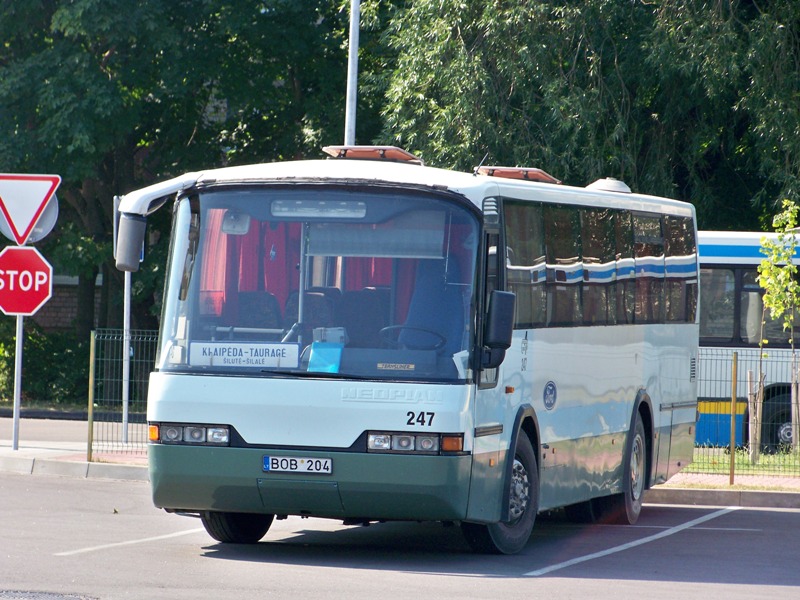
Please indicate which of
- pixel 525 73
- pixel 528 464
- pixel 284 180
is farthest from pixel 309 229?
pixel 525 73

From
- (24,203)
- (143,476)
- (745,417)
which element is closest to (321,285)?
(143,476)

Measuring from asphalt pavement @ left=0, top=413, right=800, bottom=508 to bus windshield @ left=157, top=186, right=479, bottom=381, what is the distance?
660 centimetres

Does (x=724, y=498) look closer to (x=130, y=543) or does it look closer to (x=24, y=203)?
(x=130, y=543)

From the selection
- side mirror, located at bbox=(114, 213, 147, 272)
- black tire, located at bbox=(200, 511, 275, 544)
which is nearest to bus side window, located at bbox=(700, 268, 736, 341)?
black tire, located at bbox=(200, 511, 275, 544)

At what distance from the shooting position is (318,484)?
32.7 feet

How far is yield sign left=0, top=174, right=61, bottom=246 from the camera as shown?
1800cm

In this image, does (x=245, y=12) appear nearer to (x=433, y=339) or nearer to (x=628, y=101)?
(x=628, y=101)

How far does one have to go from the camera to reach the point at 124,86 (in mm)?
29391

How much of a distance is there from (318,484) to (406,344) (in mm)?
1102

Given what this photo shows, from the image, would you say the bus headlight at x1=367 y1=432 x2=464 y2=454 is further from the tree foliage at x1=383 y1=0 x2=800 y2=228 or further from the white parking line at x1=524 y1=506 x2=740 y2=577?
the tree foliage at x1=383 y1=0 x2=800 y2=228

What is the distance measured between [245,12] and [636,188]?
886 centimetres

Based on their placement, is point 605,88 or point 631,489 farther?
point 605,88

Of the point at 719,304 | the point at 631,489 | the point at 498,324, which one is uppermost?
the point at 719,304

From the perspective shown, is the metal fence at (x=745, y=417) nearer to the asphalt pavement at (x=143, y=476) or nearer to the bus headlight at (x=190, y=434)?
the asphalt pavement at (x=143, y=476)
